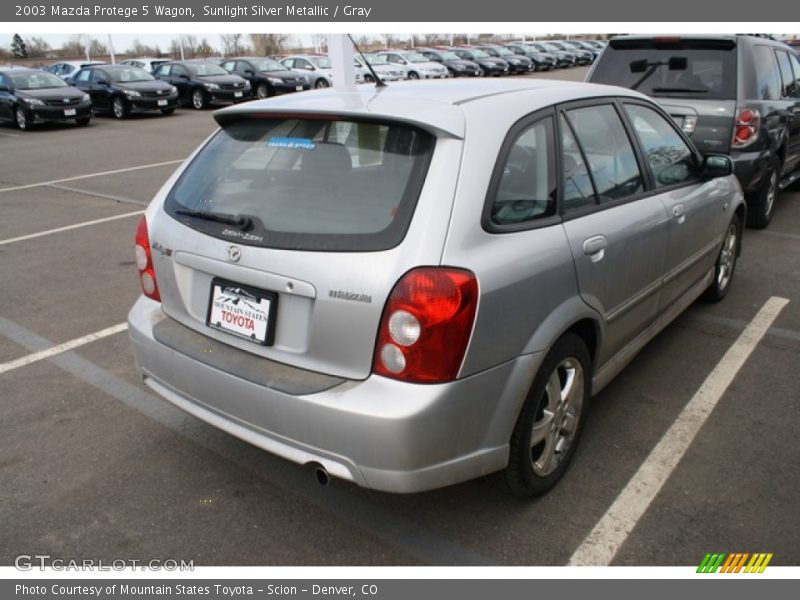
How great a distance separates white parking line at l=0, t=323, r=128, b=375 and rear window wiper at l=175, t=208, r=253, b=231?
2.03 metres

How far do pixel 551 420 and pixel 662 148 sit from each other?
1.93 meters

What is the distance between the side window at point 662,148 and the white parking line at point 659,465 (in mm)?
1161

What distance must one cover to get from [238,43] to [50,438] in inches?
2538

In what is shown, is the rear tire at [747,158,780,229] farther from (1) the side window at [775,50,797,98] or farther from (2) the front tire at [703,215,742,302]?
(2) the front tire at [703,215,742,302]

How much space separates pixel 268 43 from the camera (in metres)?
56.2

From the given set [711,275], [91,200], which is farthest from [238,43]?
[711,275]

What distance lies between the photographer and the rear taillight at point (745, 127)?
19.9 feet

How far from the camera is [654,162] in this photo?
12.2 feet

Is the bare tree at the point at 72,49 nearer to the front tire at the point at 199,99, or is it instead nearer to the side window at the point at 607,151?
the front tire at the point at 199,99

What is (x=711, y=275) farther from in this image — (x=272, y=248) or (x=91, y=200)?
(x=91, y=200)

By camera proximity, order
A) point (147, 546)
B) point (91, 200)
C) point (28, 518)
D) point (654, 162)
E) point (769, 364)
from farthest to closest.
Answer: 1. point (91, 200)
2. point (769, 364)
3. point (654, 162)
4. point (28, 518)
5. point (147, 546)

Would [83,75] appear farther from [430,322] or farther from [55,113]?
[430,322]

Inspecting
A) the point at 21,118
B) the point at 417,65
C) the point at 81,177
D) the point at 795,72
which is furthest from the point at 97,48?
the point at 795,72

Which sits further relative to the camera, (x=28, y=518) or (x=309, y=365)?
(x=28, y=518)
